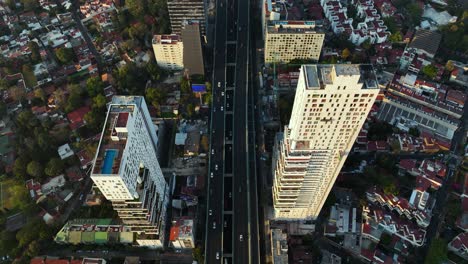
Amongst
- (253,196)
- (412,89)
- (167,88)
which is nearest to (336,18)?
(412,89)

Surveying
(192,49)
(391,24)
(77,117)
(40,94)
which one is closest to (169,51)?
(192,49)

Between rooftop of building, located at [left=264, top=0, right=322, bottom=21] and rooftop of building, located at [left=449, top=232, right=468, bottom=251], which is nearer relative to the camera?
rooftop of building, located at [left=449, top=232, right=468, bottom=251]

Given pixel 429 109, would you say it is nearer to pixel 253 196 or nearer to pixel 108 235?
pixel 253 196

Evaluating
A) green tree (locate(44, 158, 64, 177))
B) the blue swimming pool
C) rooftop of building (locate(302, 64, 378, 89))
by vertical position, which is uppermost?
rooftop of building (locate(302, 64, 378, 89))


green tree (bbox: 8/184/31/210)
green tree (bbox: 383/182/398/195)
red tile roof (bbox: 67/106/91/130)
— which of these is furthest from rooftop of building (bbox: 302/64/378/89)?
green tree (bbox: 8/184/31/210)

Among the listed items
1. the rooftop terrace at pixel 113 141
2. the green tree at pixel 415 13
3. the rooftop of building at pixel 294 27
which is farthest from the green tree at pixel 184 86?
the green tree at pixel 415 13

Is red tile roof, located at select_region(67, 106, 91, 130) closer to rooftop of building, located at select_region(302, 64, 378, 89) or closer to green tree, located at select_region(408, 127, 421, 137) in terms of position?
rooftop of building, located at select_region(302, 64, 378, 89)

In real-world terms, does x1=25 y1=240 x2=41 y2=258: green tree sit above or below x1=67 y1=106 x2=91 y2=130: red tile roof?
below
